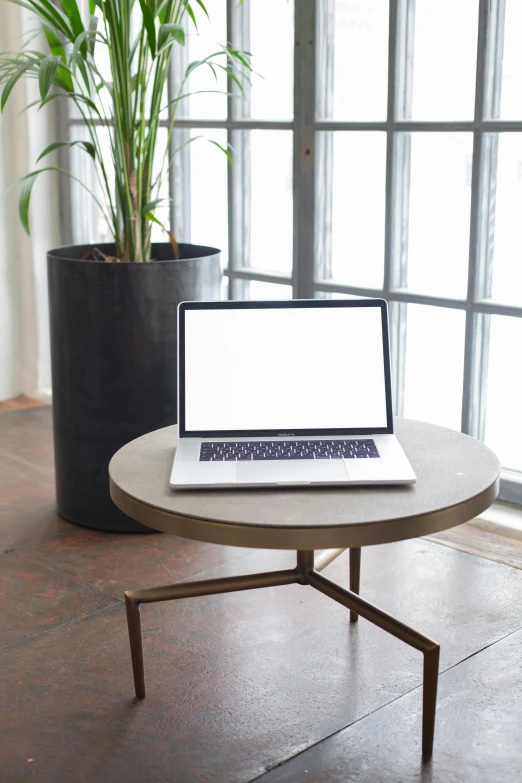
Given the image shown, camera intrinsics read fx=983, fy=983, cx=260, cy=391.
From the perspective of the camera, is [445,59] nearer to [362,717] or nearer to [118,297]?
[118,297]

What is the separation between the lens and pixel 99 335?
2457 millimetres

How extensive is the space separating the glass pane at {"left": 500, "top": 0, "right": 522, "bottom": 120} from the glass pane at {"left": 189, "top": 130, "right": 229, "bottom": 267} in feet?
3.26

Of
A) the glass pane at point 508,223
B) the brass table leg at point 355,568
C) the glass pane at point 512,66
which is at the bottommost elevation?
the brass table leg at point 355,568

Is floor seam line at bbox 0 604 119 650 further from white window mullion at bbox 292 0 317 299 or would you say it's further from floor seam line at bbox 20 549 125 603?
white window mullion at bbox 292 0 317 299

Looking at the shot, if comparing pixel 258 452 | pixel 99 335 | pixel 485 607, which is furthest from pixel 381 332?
pixel 99 335

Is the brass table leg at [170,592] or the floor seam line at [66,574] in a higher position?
the brass table leg at [170,592]

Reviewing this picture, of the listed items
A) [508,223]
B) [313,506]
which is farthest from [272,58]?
[313,506]

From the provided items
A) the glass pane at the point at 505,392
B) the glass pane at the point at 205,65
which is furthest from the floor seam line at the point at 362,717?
the glass pane at the point at 205,65

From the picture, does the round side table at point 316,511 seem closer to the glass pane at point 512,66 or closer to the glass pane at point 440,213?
the glass pane at point 440,213

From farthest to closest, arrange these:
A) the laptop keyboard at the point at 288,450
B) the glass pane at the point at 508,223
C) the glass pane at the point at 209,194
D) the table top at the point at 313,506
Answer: the glass pane at the point at 209,194
the glass pane at the point at 508,223
the laptop keyboard at the point at 288,450
the table top at the point at 313,506

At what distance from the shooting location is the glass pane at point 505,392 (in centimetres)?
264

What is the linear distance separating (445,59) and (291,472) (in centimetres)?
150

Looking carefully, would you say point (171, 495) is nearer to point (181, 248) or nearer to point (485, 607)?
point (485, 607)

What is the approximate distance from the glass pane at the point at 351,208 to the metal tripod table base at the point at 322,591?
3.93 feet
